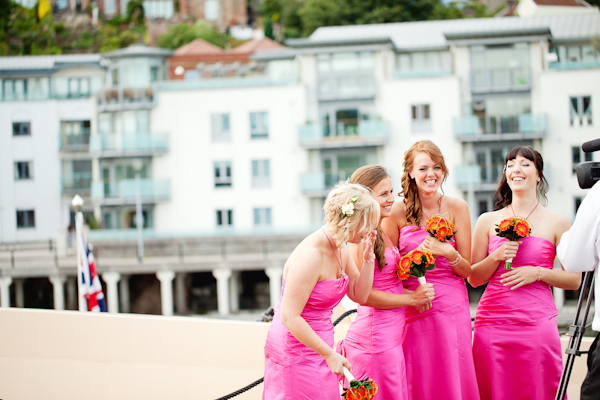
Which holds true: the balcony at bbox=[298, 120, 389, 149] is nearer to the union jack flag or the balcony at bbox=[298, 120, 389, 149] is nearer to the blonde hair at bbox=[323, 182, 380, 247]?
the union jack flag

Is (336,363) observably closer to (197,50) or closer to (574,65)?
(574,65)

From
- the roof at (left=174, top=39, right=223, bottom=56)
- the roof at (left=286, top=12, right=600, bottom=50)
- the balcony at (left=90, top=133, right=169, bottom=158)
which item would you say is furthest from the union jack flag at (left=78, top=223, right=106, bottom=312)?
the roof at (left=174, top=39, right=223, bottom=56)

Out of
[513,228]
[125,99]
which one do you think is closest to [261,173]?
[125,99]

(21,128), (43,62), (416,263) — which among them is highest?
(43,62)

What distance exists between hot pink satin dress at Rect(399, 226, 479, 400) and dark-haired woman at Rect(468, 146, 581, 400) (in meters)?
0.17

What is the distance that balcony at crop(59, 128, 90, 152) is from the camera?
38.6 m

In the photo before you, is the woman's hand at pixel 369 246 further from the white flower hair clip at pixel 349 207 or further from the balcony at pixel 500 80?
the balcony at pixel 500 80

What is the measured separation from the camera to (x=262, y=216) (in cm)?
3303

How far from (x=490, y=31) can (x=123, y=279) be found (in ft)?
67.6

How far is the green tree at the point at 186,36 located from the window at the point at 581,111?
119ft

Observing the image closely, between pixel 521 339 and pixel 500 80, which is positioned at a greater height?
pixel 500 80

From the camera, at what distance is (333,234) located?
3.13 metres

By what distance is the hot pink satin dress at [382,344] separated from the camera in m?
3.62

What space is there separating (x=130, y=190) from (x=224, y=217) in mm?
4952
